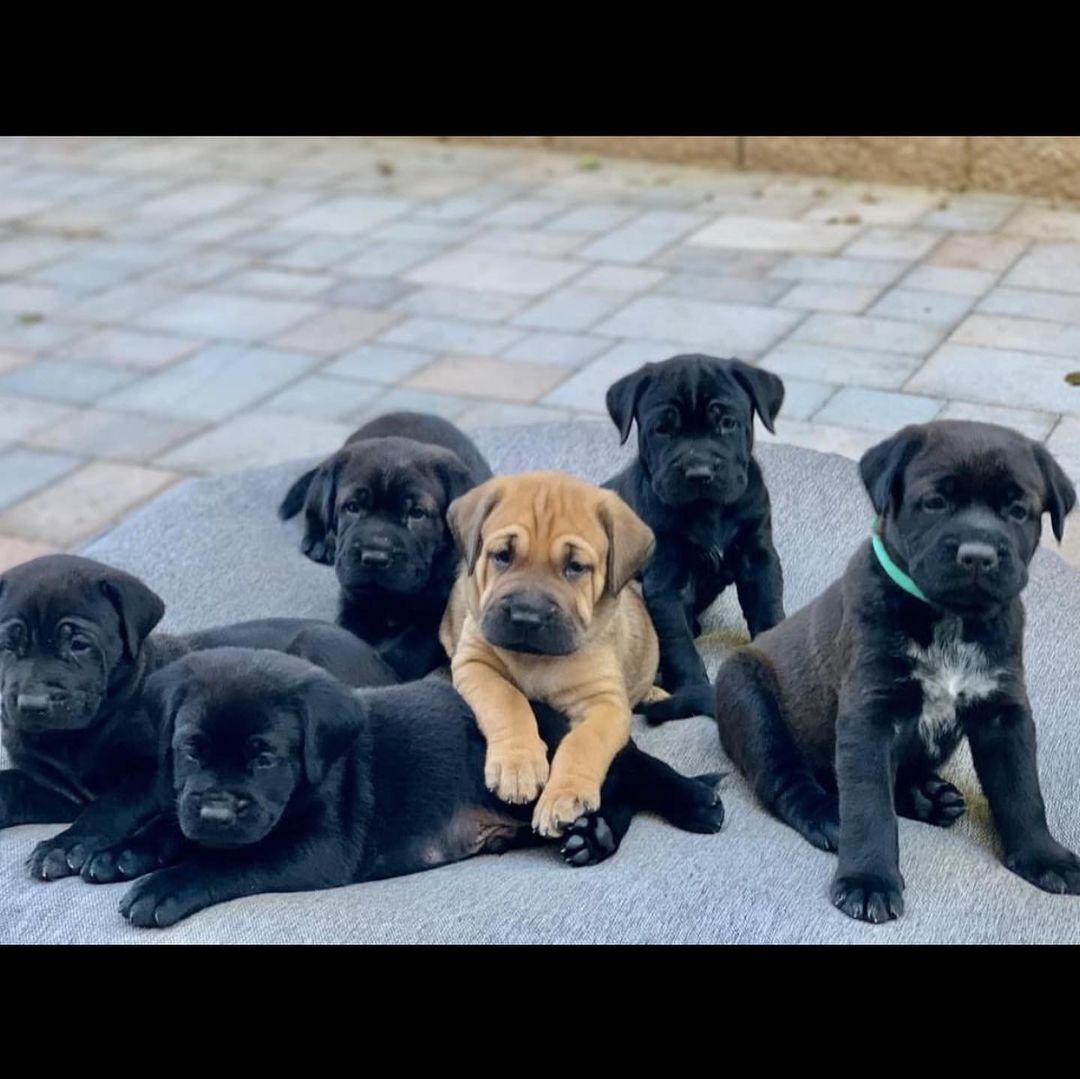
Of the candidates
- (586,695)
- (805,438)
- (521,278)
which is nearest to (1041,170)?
(521,278)

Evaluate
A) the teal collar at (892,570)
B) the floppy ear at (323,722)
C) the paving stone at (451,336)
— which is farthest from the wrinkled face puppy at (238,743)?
the paving stone at (451,336)

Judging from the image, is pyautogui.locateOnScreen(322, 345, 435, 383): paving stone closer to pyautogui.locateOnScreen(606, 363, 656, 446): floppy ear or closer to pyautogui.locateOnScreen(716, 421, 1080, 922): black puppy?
pyautogui.locateOnScreen(606, 363, 656, 446): floppy ear

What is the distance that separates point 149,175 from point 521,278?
12.7 ft

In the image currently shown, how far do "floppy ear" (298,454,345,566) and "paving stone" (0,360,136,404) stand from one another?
2354 millimetres

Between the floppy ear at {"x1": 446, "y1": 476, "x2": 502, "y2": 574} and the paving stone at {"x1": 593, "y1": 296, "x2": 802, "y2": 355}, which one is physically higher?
the floppy ear at {"x1": 446, "y1": 476, "x2": 502, "y2": 574}

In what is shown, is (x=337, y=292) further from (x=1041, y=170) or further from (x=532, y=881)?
(x=532, y=881)

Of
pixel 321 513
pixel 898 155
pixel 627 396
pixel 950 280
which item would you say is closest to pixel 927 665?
pixel 627 396

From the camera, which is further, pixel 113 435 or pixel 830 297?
pixel 830 297

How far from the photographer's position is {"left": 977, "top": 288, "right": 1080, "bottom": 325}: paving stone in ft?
27.9

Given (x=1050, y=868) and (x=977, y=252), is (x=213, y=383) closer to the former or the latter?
(x=977, y=252)

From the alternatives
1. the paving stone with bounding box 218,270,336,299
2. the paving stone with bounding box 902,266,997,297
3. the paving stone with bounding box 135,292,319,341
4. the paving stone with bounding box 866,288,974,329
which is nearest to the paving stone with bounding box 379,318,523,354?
the paving stone with bounding box 135,292,319,341

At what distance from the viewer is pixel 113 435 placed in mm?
8031

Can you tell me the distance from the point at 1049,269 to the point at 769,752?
5415 mm

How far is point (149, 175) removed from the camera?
1241 cm
